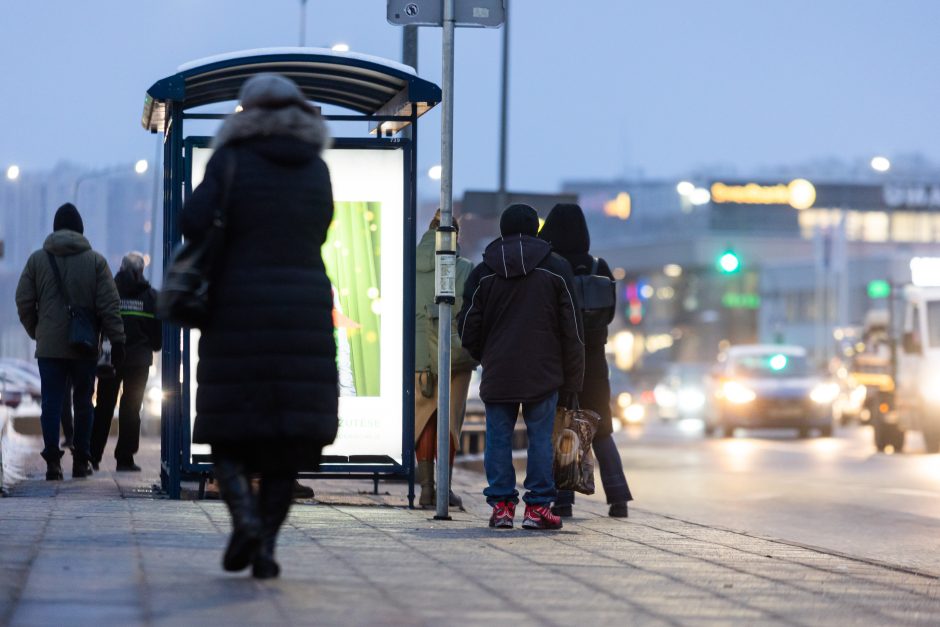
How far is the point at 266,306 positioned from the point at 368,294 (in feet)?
17.1

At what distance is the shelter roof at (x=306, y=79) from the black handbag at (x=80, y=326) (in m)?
1.54

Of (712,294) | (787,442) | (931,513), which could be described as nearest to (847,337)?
(787,442)

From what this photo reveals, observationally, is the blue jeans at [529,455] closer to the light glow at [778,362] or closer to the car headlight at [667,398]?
the light glow at [778,362]

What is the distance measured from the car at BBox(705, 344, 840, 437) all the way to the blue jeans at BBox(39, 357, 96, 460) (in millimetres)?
20940

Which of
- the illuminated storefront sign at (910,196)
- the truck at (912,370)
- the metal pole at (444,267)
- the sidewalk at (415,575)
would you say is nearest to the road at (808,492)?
the truck at (912,370)

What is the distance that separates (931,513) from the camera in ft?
49.4

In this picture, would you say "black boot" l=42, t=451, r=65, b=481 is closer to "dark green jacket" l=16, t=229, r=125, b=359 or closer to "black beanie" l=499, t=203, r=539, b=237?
"dark green jacket" l=16, t=229, r=125, b=359

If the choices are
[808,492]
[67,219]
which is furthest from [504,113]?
[67,219]

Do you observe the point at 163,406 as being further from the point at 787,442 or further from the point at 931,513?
the point at 787,442

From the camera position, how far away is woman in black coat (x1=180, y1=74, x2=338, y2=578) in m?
7.16

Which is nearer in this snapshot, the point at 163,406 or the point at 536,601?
the point at 536,601

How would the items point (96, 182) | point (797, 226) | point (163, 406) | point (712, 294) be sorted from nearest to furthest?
1. point (163, 406)
2. point (96, 182)
3. point (712, 294)
4. point (797, 226)

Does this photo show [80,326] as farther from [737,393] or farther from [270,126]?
[737,393]

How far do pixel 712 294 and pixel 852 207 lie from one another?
11.2m
